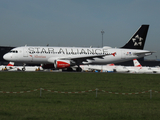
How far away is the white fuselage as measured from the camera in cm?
4572

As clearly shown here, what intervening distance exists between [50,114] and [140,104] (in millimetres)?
6120

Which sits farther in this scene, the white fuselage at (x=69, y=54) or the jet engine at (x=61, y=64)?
the white fuselage at (x=69, y=54)

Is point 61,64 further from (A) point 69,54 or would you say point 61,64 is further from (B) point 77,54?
(B) point 77,54

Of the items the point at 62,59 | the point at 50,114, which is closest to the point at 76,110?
the point at 50,114

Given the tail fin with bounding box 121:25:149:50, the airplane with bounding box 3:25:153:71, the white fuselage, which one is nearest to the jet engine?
the airplane with bounding box 3:25:153:71

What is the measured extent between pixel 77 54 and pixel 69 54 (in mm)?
1558

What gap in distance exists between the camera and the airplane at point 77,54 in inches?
1799

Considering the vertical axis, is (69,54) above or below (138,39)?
below

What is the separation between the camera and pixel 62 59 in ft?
155

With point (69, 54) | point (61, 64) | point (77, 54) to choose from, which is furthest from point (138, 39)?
point (61, 64)

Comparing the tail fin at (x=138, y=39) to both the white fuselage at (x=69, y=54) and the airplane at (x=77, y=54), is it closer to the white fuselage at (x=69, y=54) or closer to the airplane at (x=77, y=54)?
the airplane at (x=77, y=54)

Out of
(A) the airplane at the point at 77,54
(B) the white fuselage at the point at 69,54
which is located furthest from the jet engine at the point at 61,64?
(B) the white fuselage at the point at 69,54

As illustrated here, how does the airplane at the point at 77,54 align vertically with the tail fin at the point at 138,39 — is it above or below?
below

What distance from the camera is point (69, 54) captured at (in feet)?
157
